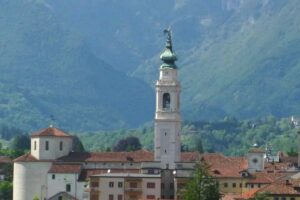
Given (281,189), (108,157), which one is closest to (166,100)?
(108,157)

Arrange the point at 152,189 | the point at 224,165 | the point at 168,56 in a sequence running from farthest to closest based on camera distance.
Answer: the point at 224,165 → the point at 168,56 → the point at 152,189

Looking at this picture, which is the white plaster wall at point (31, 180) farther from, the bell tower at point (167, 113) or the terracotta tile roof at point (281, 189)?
the terracotta tile roof at point (281, 189)

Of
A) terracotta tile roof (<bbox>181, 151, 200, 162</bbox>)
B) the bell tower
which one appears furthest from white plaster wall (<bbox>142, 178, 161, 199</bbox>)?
terracotta tile roof (<bbox>181, 151, 200, 162</bbox>)

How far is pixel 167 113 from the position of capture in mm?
136375

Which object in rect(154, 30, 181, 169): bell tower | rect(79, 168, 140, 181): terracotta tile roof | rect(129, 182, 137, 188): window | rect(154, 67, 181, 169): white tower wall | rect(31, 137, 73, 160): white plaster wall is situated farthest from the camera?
rect(31, 137, 73, 160): white plaster wall

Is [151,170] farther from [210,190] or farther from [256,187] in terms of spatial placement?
[210,190]

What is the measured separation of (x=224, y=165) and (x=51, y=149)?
15670 mm

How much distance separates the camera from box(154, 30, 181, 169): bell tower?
134 m

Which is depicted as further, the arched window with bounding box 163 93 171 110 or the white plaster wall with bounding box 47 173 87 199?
the arched window with bounding box 163 93 171 110

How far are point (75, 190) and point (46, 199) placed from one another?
8.63 feet

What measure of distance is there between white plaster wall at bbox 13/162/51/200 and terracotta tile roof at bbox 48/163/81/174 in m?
1.95

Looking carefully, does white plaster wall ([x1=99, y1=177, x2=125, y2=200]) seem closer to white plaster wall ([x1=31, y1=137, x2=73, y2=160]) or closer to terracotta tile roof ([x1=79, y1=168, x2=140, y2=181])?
terracotta tile roof ([x1=79, y1=168, x2=140, y2=181])

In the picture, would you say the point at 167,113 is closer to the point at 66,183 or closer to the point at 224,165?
the point at 224,165

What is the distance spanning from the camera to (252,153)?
148m
